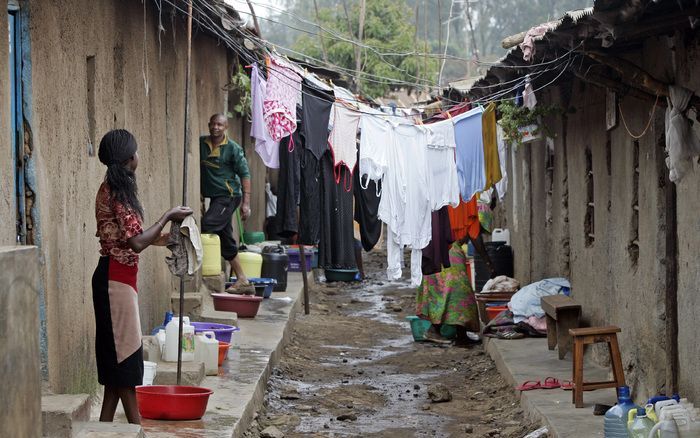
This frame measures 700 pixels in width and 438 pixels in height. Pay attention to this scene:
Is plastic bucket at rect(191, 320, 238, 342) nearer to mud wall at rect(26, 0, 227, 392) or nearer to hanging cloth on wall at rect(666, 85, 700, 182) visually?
mud wall at rect(26, 0, 227, 392)

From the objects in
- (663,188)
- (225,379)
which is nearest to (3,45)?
(225,379)

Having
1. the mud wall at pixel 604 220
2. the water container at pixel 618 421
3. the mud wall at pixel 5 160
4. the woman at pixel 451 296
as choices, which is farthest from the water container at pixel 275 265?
the mud wall at pixel 5 160

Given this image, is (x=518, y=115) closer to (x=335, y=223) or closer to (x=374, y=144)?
(x=374, y=144)

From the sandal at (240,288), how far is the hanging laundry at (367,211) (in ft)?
5.56

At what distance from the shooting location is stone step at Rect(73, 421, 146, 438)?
514cm

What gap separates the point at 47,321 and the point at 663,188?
13.8 ft

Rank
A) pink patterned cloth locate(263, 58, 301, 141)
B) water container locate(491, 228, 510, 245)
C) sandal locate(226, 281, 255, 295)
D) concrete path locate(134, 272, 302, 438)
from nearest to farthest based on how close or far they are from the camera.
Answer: concrete path locate(134, 272, 302, 438) → pink patterned cloth locate(263, 58, 301, 141) → sandal locate(226, 281, 255, 295) → water container locate(491, 228, 510, 245)

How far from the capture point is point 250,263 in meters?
13.8

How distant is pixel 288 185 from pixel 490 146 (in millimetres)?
2087

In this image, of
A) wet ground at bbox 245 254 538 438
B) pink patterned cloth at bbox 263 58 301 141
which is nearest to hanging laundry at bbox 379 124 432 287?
pink patterned cloth at bbox 263 58 301 141

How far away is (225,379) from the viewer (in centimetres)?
841

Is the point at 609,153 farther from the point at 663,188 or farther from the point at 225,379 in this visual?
the point at 225,379

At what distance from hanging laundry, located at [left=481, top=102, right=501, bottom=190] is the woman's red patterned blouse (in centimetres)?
575

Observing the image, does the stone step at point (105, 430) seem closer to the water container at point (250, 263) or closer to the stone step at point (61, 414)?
the stone step at point (61, 414)
